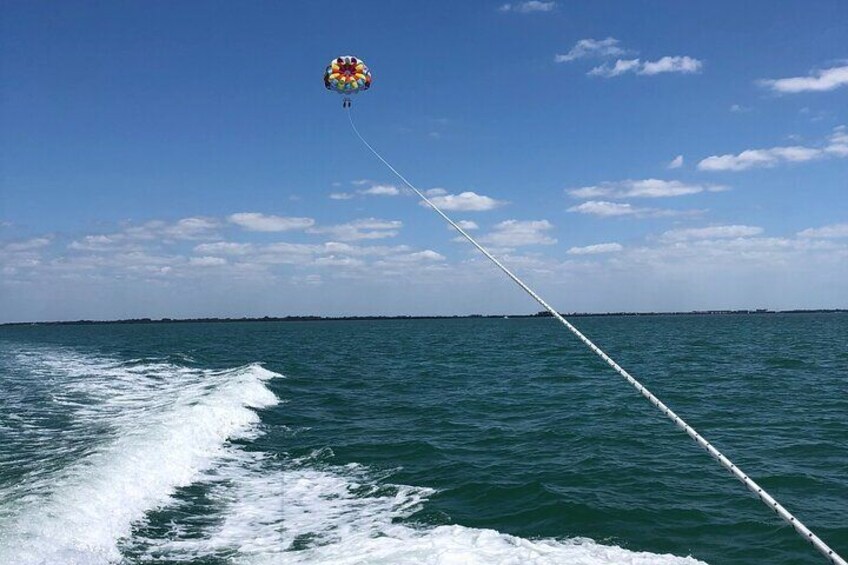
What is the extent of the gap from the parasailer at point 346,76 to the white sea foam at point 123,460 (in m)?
12.3

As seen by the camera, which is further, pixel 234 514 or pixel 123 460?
pixel 123 460

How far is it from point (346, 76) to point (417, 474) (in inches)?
615

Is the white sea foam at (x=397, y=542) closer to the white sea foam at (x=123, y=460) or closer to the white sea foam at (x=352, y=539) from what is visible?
the white sea foam at (x=352, y=539)

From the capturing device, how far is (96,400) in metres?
24.9

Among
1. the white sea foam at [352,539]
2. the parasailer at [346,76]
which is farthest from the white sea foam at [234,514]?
the parasailer at [346,76]

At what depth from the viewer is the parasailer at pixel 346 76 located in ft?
78.2

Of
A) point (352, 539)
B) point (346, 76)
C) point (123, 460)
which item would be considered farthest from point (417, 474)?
point (346, 76)

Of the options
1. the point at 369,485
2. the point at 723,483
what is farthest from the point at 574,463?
the point at 369,485

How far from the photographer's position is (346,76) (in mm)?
23969

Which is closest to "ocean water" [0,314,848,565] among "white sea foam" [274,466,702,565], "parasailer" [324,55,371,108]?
"white sea foam" [274,466,702,565]

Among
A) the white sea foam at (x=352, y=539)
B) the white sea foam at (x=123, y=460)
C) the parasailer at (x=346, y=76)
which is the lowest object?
the white sea foam at (x=352, y=539)

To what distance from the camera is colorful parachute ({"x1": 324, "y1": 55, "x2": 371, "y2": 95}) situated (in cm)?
2384

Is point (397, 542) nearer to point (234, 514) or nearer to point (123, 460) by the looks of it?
point (234, 514)

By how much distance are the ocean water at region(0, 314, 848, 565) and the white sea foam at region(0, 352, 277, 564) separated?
6cm
